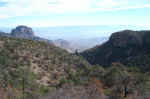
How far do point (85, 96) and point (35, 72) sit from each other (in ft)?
49.5

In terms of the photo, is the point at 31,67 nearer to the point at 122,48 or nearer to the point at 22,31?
the point at 122,48

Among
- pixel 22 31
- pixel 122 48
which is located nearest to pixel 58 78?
pixel 122 48

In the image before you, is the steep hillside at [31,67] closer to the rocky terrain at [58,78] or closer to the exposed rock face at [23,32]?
the rocky terrain at [58,78]

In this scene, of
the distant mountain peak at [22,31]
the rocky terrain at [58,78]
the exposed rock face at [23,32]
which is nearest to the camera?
the rocky terrain at [58,78]

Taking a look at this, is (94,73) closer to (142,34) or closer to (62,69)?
(62,69)

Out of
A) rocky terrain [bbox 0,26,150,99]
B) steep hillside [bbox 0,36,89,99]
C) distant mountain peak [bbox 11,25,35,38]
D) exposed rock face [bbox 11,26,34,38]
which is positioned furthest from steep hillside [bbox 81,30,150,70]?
distant mountain peak [bbox 11,25,35,38]

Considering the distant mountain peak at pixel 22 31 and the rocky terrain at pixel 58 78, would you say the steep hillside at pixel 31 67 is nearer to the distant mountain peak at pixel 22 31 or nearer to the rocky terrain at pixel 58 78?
the rocky terrain at pixel 58 78

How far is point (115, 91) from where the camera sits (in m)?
19.7

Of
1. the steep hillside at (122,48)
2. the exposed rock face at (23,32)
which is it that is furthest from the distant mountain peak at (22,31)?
the steep hillside at (122,48)

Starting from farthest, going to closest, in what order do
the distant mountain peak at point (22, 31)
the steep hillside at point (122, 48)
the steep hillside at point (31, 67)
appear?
the distant mountain peak at point (22, 31) < the steep hillside at point (122, 48) < the steep hillside at point (31, 67)

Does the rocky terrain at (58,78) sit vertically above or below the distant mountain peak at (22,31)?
below

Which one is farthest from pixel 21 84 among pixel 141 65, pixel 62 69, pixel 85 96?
pixel 141 65

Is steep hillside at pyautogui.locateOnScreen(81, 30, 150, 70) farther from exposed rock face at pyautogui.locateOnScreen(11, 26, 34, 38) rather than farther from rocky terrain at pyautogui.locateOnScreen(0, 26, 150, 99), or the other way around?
exposed rock face at pyautogui.locateOnScreen(11, 26, 34, 38)

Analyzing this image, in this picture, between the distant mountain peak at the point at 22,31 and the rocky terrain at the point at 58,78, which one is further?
the distant mountain peak at the point at 22,31
